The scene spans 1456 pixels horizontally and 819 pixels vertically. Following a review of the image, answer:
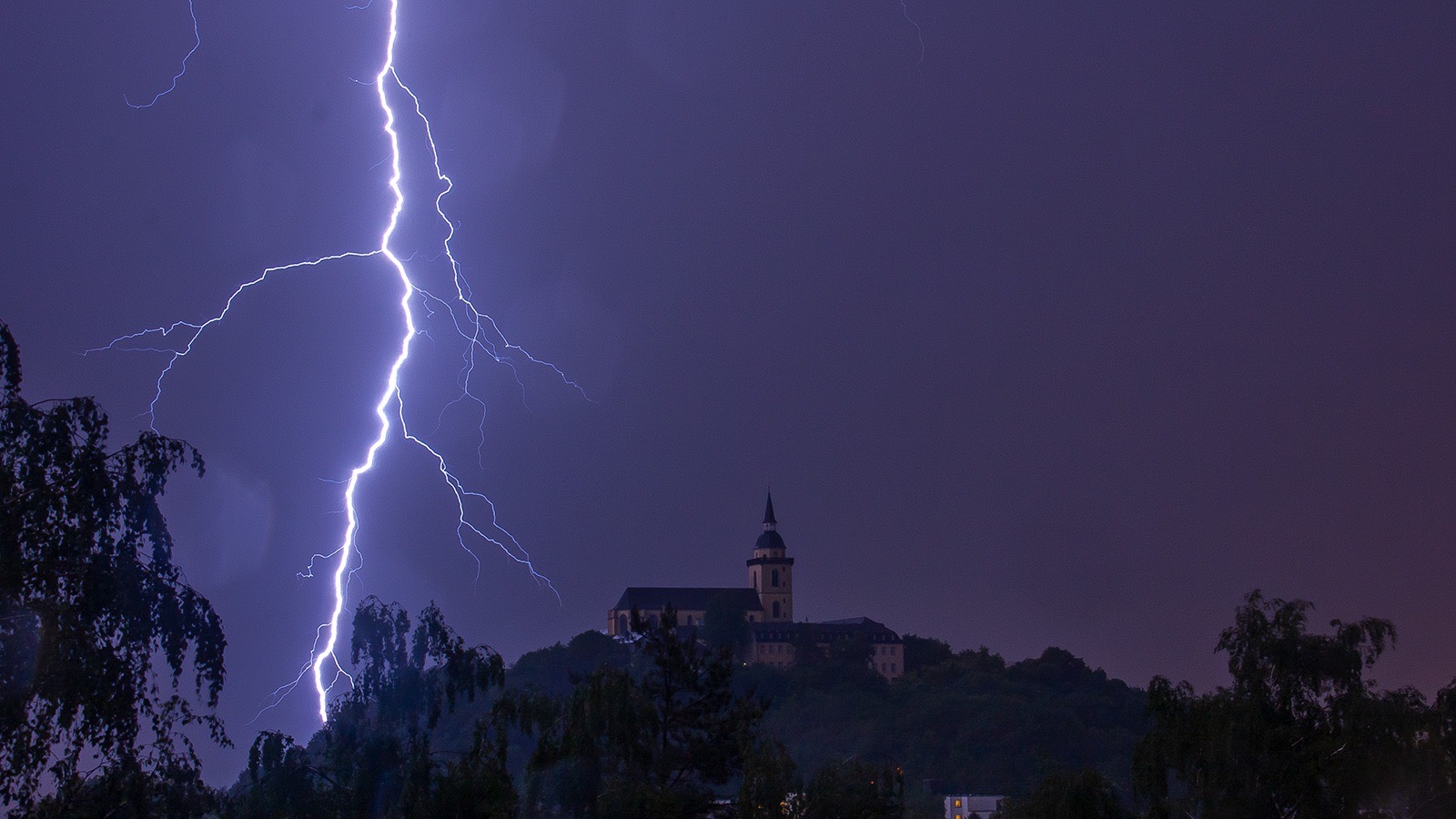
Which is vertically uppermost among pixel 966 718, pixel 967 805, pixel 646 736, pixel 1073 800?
pixel 966 718

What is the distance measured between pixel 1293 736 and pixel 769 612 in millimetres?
100709

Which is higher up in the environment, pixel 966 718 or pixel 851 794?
pixel 966 718

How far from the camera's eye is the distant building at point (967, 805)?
69438 millimetres

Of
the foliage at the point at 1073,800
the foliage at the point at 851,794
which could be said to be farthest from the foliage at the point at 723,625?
the foliage at the point at 1073,800

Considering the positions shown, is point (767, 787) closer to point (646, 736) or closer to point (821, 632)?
point (646, 736)

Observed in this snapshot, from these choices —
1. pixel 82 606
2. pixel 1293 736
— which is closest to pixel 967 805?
pixel 1293 736

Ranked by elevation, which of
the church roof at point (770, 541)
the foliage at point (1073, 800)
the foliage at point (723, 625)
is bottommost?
the foliage at point (1073, 800)

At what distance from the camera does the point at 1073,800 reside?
22.4 m

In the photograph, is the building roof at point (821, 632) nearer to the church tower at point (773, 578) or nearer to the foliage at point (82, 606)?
the church tower at point (773, 578)

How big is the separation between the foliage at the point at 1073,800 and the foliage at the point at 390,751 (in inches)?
336

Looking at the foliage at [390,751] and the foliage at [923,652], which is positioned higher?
the foliage at [923,652]

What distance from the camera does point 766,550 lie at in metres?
126

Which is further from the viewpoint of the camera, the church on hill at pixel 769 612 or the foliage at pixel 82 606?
the church on hill at pixel 769 612

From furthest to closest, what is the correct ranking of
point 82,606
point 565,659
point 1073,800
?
point 565,659
point 1073,800
point 82,606
